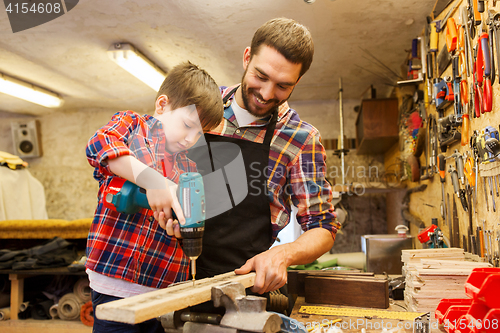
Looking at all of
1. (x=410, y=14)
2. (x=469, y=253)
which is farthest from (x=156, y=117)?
(x=410, y=14)

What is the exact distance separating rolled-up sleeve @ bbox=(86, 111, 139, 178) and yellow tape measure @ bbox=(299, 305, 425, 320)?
1.02 metres

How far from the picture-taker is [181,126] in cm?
123

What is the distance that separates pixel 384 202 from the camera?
549 centimetres

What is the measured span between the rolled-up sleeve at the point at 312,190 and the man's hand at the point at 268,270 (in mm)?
333

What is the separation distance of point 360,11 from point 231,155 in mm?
2174

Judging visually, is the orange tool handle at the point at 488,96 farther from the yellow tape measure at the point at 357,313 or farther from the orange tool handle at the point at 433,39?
the orange tool handle at the point at 433,39

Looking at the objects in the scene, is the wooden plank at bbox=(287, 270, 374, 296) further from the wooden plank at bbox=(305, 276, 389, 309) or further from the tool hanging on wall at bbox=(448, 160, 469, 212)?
the tool hanging on wall at bbox=(448, 160, 469, 212)

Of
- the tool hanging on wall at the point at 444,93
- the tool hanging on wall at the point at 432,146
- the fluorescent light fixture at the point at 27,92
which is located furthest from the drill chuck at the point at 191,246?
the fluorescent light fixture at the point at 27,92

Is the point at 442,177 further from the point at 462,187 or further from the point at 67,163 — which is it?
the point at 67,163

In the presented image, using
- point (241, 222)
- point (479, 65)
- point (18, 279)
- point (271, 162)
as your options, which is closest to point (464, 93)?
point (479, 65)

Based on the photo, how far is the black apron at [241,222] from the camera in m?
1.41

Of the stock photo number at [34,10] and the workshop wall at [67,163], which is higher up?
the stock photo number at [34,10]

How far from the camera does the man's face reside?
1.37 meters

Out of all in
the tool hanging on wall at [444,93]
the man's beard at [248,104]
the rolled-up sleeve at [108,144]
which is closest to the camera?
the rolled-up sleeve at [108,144]
